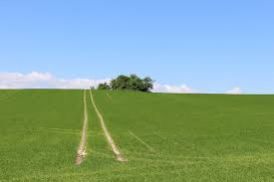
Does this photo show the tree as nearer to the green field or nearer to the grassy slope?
the grassy slope

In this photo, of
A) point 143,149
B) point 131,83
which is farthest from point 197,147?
point 131,83

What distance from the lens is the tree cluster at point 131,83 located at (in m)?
154

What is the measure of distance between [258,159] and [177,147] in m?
4.23

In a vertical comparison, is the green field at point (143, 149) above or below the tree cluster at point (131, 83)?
below

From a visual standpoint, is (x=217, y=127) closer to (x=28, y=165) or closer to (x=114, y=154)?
(x=114, y=154)

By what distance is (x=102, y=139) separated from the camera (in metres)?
23.8

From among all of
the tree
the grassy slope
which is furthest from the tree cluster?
the grassy slope

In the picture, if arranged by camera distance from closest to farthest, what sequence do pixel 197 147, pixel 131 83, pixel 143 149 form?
1. pixel 143 149
2. pixel 197 147
3. pixel 131 83

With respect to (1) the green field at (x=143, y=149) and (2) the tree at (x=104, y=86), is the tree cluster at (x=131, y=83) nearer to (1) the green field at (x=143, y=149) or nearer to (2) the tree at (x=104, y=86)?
(2) the tree at (x=104, y=86)

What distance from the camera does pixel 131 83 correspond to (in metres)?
154

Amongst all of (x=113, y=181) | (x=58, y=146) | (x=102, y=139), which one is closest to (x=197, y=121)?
(x=102, y=139)

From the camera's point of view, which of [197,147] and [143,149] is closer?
[143,149]

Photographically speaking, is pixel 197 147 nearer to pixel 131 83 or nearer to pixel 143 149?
pixel 143 149

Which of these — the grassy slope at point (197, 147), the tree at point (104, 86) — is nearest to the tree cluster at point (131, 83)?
the tree at point (104, 86)
